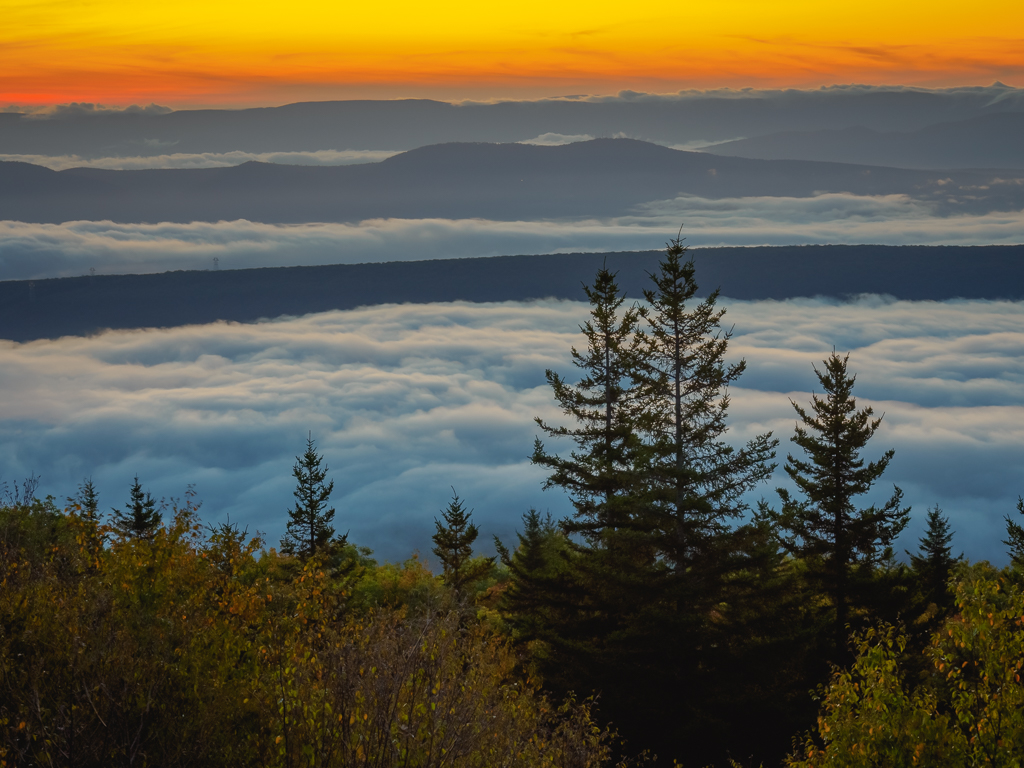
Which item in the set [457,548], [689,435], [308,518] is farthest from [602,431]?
[308,518]

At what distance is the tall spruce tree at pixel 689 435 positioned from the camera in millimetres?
37688

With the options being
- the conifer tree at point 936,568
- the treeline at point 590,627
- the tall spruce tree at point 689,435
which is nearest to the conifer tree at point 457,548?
the treeline at point 590,627

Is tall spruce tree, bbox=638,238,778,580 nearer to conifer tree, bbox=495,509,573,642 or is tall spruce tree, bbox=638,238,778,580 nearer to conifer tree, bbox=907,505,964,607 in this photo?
conifer tree, bbox=495,509,573,642

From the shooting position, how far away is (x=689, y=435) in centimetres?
4100

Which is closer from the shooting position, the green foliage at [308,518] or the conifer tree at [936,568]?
the conifer tree at [936,568]

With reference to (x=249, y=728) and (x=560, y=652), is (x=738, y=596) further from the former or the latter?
(x=249, y=728)

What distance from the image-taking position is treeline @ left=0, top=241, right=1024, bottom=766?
14.2 m

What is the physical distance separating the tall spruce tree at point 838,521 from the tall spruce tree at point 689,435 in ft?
7.40

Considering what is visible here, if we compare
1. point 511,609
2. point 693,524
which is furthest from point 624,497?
point 511,609

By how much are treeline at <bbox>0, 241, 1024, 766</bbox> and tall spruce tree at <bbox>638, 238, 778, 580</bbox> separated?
0.13 metres

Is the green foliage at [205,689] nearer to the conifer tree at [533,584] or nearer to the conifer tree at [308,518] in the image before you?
the conifer tree at [533,584]

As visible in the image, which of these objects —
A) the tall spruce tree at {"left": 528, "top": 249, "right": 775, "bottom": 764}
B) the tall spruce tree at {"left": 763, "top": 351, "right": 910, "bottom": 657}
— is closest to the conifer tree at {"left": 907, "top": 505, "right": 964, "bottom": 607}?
the tall spruce tree at {"left": 763, "top": 351, "right": 910, "bottom": 657}

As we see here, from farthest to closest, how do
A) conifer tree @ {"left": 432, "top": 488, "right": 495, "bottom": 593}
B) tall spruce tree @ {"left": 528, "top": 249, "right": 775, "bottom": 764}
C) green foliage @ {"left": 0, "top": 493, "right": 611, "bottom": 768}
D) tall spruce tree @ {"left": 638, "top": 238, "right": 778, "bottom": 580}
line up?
1. conifer tree @ {"left": 432, "top": 488, "right": 495, "bottom": 593}
2. tall spruce tree @ {"left": 638, "top": 238, "right": 778, "bottom": 580}
3. tall spruce tree @ {"left": 528, "top": 249, "right": 775, "bottom": 764}
4. green foliage @ {"left": 0, "top": 493, "right": 611, "bottom": 768}

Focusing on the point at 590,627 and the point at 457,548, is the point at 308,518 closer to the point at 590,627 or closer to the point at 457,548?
the point at 457,548
